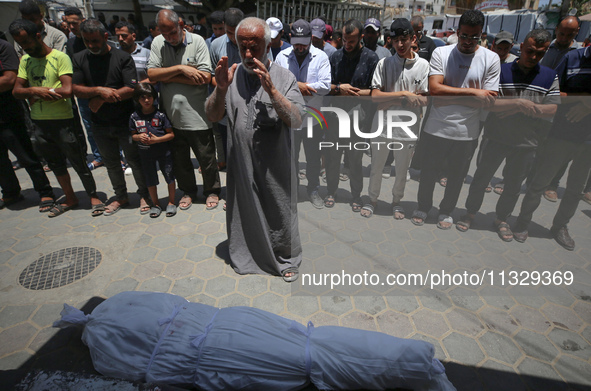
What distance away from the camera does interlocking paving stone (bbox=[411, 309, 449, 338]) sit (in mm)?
2527

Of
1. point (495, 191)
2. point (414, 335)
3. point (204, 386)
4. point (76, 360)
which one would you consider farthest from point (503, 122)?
point (76, 360)

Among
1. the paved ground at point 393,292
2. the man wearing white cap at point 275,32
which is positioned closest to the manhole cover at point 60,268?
the paved ground at point 393,292

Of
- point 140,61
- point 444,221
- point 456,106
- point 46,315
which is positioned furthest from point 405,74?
point 46,315

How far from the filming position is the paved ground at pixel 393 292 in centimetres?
233

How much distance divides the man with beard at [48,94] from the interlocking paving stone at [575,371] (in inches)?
205

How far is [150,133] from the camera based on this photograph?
12.5 ft

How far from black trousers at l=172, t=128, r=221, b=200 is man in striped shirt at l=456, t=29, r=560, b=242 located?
10.0 ft

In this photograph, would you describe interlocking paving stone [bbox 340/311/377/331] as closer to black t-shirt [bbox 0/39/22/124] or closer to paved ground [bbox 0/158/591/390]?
paved ground [bbox 0/158/591/390]

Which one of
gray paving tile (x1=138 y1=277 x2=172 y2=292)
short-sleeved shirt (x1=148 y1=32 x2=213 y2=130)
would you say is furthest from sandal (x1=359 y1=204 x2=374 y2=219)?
short-sleeved shirt (x1=148 y1=32 x2=213 y2=130)

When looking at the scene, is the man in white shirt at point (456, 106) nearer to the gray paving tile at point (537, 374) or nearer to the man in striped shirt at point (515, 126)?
the man in striped shirt at point (515, 126)

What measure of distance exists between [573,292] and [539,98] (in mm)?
1677

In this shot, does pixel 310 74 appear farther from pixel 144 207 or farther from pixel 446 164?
pixel 144 207

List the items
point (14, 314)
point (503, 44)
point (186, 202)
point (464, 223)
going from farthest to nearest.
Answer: point (503, 44) < point (186, 202) < point (464, 223) < point (14, 314)

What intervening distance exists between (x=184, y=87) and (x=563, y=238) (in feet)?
13.2
